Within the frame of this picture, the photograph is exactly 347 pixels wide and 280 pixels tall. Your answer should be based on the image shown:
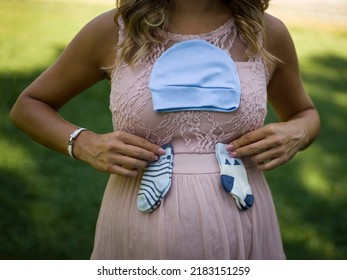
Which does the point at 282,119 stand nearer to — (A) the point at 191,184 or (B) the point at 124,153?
(A) the point at 191,184

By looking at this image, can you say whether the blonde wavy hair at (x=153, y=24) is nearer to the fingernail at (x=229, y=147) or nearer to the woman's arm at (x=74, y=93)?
the woman's arm at (x=74, y=93)

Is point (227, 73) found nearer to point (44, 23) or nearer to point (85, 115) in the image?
point (85, 115)

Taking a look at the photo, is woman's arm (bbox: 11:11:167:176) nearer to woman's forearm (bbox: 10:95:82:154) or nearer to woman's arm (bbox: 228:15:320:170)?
woman's forearm (bbox: 10:95:82:154)

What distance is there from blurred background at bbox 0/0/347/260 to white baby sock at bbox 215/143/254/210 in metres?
0.75

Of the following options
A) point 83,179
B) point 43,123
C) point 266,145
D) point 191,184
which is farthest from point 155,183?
point 83,179

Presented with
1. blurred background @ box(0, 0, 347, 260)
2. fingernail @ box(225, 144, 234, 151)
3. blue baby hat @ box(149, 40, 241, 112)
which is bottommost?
blurred background @ box(0, 0, 347, 260)

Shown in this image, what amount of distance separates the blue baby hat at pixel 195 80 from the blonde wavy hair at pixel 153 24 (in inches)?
3.0

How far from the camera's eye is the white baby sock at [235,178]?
1.84 metres

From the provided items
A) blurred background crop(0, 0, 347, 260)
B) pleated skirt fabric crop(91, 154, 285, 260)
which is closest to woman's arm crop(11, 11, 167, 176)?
pleated skirt fabric crop(91, 154, 285, 260)

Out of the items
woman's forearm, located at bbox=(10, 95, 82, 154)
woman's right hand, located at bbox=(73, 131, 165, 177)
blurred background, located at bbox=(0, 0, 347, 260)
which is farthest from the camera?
blurred background, located at bbox=(0, 0, 347, 260)

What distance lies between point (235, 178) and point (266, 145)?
0.43 ft

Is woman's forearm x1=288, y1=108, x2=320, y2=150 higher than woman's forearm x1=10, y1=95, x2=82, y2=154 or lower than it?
lower

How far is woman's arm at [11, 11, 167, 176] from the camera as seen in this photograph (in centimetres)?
182

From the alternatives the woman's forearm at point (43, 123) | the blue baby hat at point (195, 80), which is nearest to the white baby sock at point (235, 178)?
the blue baby hat at point (195, 80)
